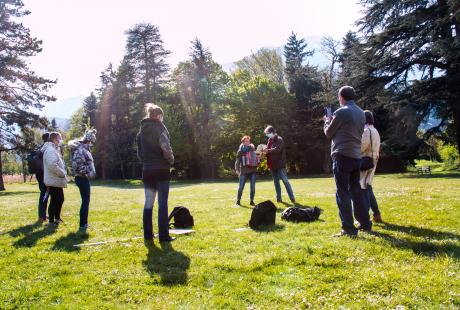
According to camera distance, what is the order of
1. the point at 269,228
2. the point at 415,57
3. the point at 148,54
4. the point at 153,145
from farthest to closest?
the point at 148,54
the point at 415,57
the point at 269,228
the point at 153,145

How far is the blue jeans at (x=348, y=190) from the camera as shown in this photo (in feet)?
22.8

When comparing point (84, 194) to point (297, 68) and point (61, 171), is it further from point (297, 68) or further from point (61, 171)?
point (297, 68)

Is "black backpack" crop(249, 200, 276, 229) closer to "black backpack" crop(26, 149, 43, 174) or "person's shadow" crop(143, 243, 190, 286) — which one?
"person's shadow" crop(143, 243, 190, 286)

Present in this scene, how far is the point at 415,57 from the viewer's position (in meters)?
29.0

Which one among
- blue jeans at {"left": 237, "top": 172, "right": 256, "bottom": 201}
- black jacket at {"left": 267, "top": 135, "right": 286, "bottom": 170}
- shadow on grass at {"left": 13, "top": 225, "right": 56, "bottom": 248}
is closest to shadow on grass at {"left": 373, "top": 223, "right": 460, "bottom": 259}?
black jacket at {"left": 267, "top": 135, "right": 286, "bottom": 170}

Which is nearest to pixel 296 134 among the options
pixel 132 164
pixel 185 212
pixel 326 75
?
pixel 326 75

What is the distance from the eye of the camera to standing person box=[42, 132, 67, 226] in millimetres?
9758

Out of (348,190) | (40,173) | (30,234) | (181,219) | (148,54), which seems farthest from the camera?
(148,54)

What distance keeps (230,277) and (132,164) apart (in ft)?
182

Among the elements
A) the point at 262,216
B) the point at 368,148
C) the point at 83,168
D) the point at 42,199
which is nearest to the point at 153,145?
the point at 83,168

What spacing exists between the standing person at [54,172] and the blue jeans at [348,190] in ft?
22.3

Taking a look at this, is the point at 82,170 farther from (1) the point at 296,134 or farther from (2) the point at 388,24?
(1) the point at 296,134

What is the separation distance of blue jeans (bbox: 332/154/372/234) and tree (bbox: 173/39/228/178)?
4078 centimetres

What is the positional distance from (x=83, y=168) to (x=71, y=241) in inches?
78.3
